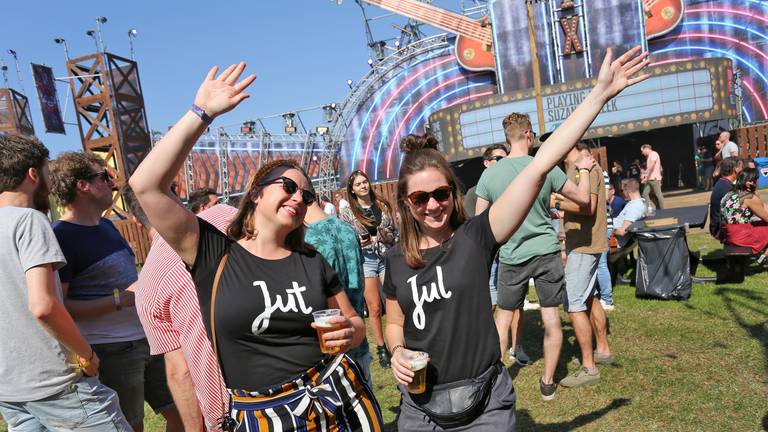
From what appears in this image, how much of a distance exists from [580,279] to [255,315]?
3.24 m

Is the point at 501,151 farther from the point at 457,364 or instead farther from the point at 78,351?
the point at 78,351

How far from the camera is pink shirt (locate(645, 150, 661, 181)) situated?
1305cm

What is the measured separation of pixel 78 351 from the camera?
2193 millimetres

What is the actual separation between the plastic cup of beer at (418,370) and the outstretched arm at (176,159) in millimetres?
998

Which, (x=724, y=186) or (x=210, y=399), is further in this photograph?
(x=724, y=186)

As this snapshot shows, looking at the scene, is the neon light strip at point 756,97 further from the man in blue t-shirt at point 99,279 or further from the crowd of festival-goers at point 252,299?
the man in blue t-shirt at point 99,279

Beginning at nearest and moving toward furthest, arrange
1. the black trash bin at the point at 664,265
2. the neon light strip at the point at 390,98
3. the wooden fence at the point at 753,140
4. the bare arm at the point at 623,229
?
1. the black trash bin at the point at 664,265
2. the bare arm at the point at 623,229
3. the wooden fence at the point at 753,140
4. the neon light strip at the point at 390,98

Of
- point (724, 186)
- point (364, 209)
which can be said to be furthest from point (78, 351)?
point (724, 186)

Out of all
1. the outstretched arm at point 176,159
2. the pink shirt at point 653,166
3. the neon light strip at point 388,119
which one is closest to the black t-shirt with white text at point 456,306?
the outstretched arm at point 176,159

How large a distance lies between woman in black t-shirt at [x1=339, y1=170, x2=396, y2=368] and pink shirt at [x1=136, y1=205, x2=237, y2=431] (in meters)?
2.94

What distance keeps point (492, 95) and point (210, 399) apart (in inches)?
907

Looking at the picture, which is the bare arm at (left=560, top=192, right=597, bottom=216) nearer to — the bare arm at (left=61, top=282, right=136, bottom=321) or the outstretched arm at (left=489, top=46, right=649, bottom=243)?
the outstretched arm at (left=489, top=46, right=649, bottom=243)

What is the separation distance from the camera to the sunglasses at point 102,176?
2.88 metres

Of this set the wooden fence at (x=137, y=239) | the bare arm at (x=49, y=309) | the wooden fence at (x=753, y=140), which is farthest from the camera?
the wooden fence at (x=753, y=140)
